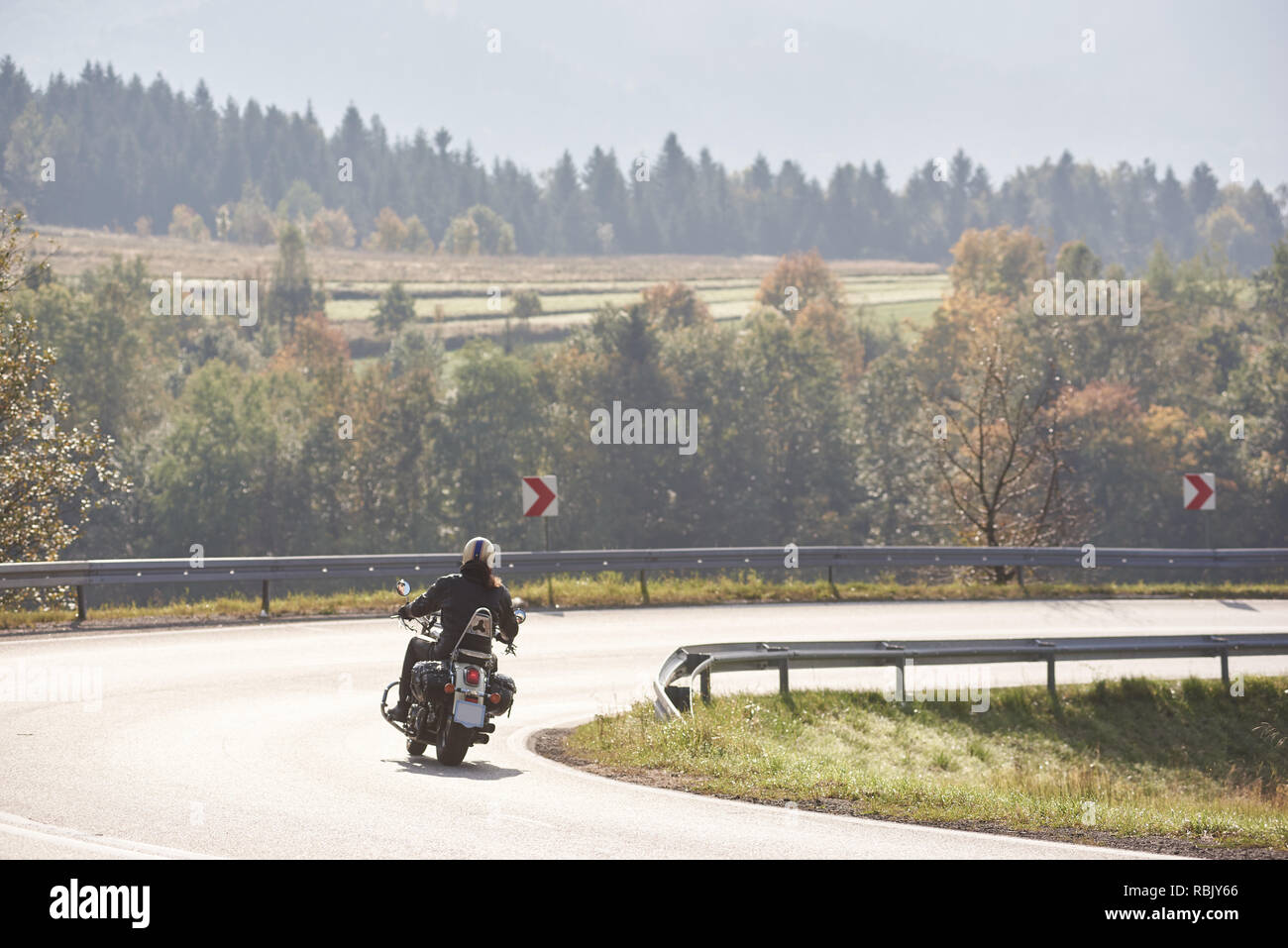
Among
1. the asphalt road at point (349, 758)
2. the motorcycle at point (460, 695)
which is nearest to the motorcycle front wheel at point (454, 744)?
the motorcycle at point (460, 695)

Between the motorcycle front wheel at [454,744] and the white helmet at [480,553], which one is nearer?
the motorcycle front wheel at [454,744]

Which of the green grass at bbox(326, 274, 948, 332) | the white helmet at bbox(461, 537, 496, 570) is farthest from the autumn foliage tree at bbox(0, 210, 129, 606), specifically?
the green grass at bbox(326, 274, 948, 332)

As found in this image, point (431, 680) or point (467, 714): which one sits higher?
point (431, 680)

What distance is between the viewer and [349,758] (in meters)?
10.7

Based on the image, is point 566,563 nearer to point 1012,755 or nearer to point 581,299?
point 1012,755

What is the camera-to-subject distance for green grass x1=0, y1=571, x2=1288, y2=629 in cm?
2130

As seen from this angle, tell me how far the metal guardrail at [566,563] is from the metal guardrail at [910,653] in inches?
303

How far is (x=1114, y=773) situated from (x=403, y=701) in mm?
7761

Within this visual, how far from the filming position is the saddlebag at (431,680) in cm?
1059

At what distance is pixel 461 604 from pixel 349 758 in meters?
1.40

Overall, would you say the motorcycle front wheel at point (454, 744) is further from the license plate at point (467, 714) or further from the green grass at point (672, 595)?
the green grass at point (672, 595)

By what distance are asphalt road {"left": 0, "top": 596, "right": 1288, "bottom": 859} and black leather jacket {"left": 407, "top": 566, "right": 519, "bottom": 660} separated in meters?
0.99

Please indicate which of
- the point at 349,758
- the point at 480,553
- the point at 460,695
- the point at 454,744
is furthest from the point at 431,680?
the point at 480,553

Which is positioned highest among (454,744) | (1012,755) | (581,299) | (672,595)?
(581,299)
